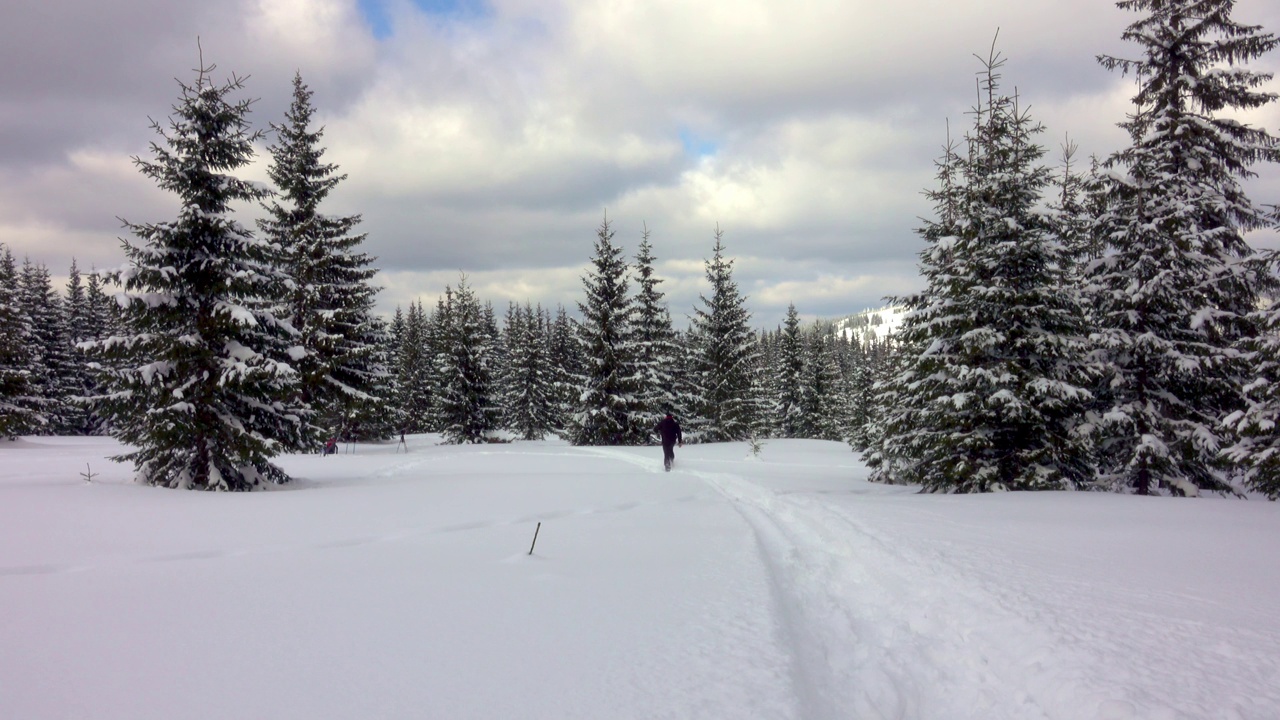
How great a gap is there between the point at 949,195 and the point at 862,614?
44.2ft

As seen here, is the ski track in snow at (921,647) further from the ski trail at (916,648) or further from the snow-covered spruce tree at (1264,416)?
the snow-covered spruce tree at (1264,416)

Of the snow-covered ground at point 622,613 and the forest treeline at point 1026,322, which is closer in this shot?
the snow-covered ground at point 622,613

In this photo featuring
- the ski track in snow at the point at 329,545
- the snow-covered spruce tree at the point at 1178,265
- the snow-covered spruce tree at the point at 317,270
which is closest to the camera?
the ski track in snow at the point at 329,545

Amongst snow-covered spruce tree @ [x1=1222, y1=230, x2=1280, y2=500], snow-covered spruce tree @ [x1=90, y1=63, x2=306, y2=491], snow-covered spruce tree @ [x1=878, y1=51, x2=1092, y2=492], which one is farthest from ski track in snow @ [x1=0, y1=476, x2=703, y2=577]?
snow-covered spruce tree @ [x1=1222, y1=230, x2=1280, y2=500]

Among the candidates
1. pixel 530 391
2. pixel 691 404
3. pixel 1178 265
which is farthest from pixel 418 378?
pixel 1178 265

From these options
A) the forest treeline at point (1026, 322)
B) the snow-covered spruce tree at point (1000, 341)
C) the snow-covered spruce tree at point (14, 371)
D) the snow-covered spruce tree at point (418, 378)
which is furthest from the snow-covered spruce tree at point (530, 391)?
the snow-covered spruce tree at point (1000, 341)

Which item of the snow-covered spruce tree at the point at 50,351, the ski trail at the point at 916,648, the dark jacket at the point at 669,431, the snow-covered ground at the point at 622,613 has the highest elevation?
the snow-covered spruce tree at the point at 50,351

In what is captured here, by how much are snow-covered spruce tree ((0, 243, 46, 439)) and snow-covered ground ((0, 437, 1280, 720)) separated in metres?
25.1

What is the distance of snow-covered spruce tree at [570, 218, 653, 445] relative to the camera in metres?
32.0

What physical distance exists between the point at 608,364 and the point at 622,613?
1084 inches

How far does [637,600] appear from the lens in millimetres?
5227

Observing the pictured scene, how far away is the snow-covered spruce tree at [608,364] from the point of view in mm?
32031

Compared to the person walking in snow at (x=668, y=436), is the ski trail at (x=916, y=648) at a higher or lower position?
lower

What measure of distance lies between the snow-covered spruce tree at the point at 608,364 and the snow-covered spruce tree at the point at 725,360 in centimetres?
591
